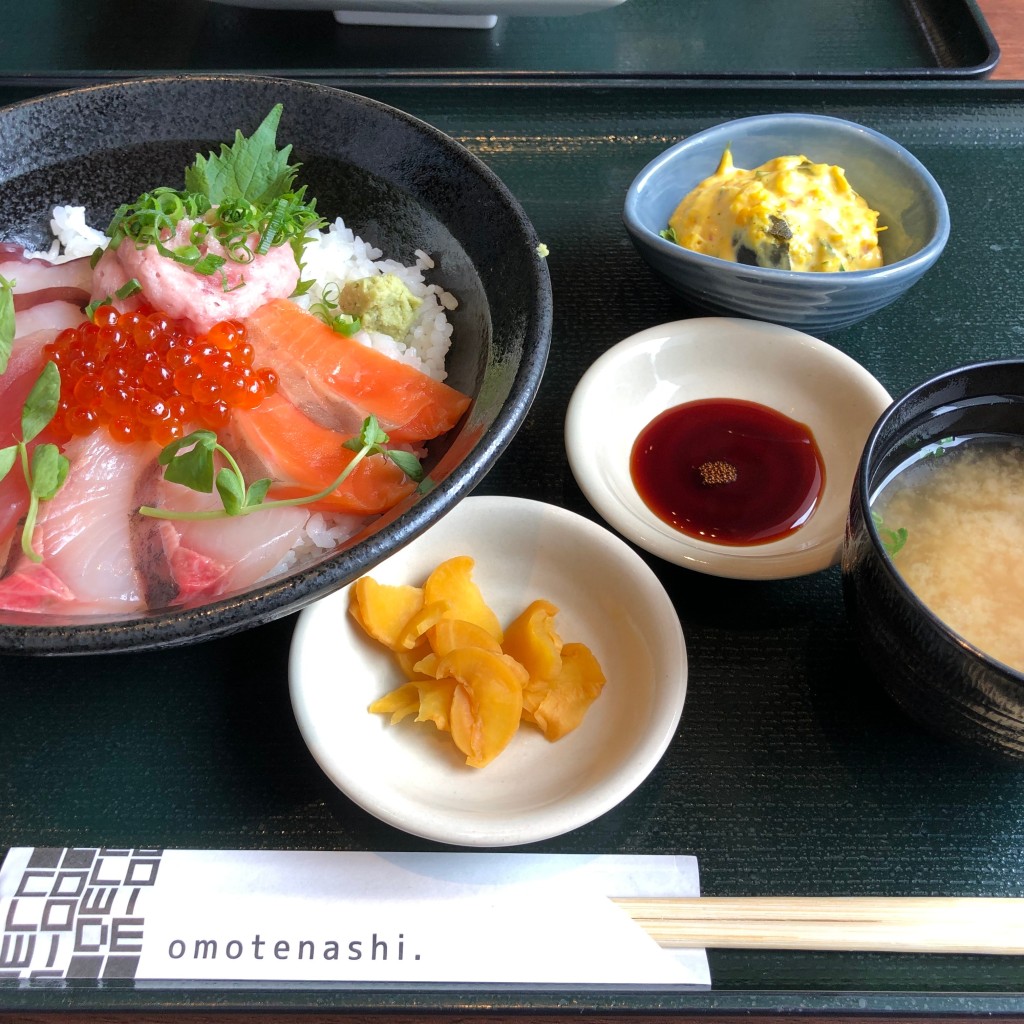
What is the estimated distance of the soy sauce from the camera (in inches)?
56.0

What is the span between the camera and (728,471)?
149 cm

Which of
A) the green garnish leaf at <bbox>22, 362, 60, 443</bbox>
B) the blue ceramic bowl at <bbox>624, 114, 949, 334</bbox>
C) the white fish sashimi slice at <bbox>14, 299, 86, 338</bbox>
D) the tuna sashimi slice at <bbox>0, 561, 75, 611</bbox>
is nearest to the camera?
the tuna sashimi slice at <bbox>0, 561, 75, 611</bbox>

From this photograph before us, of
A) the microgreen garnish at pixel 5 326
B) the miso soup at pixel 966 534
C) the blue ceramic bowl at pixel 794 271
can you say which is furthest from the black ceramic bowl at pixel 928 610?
the microgreen garnish at pixel 5 326

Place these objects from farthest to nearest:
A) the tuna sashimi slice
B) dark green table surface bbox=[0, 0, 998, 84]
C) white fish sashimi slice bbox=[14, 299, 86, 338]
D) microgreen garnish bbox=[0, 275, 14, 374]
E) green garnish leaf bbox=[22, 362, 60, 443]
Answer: dark green table surface bbox=[0, 0, 998, 84] → white fish sashimi slice bbox=[14, 299, 86, 338] → microgreen garnish bbox=[0, 275, 14, 374] → green garnish leaf bbox=[22, 362, 60, 443] → the tuna sashimi slice

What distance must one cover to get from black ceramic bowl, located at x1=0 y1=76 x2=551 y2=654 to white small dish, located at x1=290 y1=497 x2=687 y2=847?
0.19m

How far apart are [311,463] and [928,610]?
0.84m

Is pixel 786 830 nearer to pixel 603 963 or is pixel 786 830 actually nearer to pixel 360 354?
pixel 603 963

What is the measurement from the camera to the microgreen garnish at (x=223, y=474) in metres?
1.15

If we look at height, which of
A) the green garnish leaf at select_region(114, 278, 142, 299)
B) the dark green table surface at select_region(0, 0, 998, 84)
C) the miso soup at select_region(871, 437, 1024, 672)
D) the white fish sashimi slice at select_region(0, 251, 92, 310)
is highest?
the dark green table surface at select_region(0, 0, 998, 84)

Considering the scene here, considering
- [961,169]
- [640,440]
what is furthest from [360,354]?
[961,169]

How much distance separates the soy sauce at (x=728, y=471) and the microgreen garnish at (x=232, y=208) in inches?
28.1

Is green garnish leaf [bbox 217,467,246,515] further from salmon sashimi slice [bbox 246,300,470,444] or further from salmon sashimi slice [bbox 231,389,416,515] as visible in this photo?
salmon sashimi slice [bbox 246,300,470,444]

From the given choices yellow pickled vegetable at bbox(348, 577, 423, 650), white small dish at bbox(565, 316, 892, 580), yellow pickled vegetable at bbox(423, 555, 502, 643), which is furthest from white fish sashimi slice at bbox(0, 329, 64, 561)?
white small dish at bbox(565, 316, 892, 580)

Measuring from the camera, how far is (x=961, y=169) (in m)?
2.00
